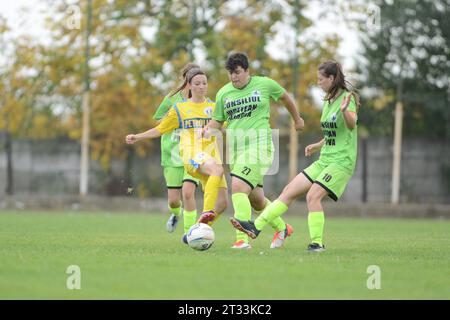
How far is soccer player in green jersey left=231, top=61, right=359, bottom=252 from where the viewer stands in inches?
433

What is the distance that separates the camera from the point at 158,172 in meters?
25.9

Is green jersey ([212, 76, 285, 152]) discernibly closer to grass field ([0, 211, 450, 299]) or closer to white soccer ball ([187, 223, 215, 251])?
white soccer ball ([187, 223, 215, 251])

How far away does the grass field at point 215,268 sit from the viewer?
7.38 meters

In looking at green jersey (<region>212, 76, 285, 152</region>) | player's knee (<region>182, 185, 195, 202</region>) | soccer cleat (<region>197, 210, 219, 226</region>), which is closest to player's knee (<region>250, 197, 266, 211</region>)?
green jersey (<region>212, 76, 285, 152</region>)

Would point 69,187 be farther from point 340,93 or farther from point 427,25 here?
point 340,93

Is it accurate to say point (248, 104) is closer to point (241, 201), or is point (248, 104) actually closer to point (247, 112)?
point (247, 112)

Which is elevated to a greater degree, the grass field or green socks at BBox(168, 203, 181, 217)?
green socks at BBox(168, 203, 181, 217)

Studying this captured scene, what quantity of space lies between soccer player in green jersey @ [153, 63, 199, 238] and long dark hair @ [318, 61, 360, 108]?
240 cm

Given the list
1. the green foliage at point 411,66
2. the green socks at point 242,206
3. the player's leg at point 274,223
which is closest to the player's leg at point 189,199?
the player's leg at point 274,223

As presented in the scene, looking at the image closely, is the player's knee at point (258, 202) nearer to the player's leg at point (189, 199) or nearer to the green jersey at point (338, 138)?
the green jersey at point (338, 138)

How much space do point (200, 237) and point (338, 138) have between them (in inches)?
77.6
